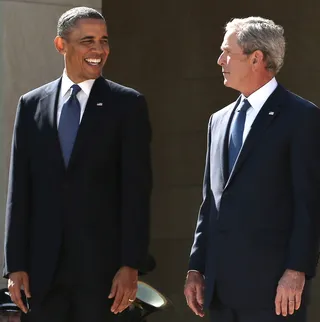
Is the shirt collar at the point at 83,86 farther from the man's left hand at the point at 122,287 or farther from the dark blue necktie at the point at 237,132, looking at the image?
the man's left hand at the point at 122,287

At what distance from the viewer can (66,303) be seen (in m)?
5.23

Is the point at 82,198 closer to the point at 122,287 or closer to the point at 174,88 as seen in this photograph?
the point at 122,287

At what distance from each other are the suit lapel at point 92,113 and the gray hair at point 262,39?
0.67 metres

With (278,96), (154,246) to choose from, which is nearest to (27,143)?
(278,96)

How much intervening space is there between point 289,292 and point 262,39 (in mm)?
1115

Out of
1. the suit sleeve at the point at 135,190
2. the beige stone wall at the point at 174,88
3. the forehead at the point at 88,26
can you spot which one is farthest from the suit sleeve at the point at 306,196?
the beige stone wall at the point at 174,88

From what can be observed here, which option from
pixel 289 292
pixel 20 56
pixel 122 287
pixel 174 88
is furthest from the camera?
pixel 174 88

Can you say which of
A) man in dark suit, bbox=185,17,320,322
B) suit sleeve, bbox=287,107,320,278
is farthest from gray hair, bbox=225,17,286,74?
suit sleeve, bbox=287,107,320,278

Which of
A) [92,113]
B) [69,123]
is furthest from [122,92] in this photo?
[69,123]

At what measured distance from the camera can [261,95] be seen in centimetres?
520

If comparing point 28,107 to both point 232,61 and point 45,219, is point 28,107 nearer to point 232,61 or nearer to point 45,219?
point 45,219

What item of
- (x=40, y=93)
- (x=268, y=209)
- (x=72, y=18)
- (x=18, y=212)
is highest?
(x=72, y=18)

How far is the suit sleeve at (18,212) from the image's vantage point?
530 centimetres

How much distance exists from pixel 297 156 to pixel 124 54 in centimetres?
571
